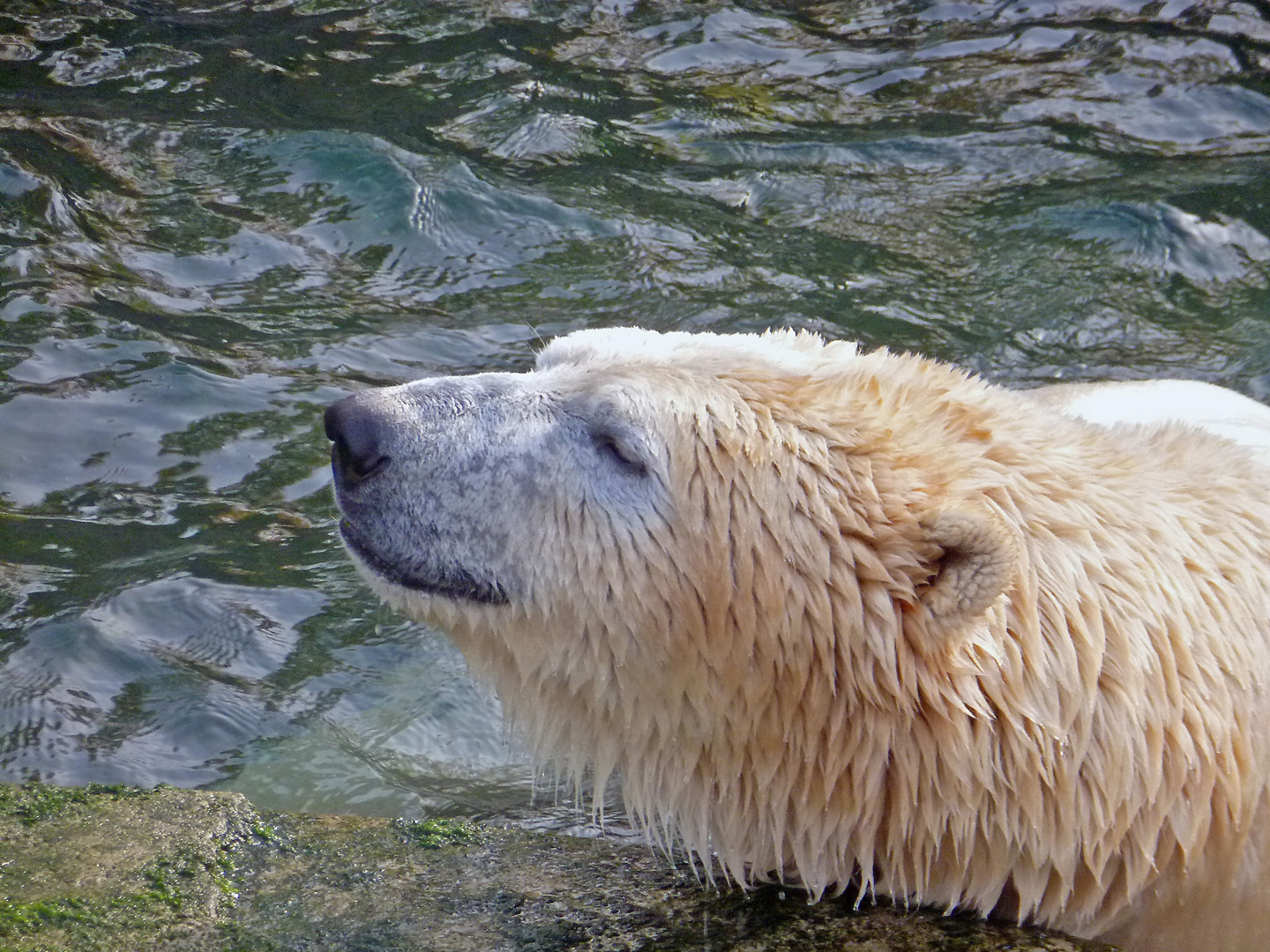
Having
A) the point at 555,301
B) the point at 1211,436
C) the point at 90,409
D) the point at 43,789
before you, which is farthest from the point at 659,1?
the point at 43,789

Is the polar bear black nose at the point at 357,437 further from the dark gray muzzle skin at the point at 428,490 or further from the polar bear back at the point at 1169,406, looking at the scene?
the polar bear back at the point at 1169,406

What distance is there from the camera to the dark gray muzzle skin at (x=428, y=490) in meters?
2.65

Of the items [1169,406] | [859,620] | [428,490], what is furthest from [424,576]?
[1169,406]

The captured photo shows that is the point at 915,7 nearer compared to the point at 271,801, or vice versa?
the point at 271,801

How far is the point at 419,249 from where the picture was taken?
6.30 m

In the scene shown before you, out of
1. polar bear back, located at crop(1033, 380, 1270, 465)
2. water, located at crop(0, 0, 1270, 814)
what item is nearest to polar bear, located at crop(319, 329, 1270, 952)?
polar bear back, located at crop(1033, 380, 1270, 465)

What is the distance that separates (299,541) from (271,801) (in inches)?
48.3

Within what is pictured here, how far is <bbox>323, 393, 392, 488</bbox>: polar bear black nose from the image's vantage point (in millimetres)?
2670

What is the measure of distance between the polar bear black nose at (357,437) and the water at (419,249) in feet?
4.65

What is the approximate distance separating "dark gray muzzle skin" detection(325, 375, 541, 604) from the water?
52.2 inches

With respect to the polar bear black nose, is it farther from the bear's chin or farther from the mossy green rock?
the mossy green rock

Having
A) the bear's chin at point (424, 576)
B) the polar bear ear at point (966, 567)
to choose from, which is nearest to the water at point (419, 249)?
the bear's chin at point (424, 576)

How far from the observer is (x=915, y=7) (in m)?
8.54

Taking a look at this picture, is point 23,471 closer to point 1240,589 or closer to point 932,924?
point 932,924
